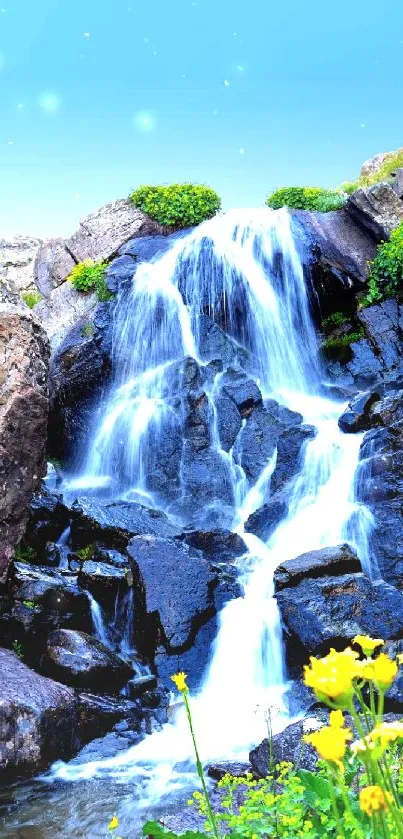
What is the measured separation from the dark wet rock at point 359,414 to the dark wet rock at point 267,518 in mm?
1902

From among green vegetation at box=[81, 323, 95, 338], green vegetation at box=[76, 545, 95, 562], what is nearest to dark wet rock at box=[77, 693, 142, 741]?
green vegetation at box=[76, 545, 95, 562]

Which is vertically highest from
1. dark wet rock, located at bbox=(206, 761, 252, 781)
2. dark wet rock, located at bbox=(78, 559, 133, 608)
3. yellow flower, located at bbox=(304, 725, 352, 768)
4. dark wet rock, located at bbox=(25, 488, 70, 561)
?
dark wet rock, located at bbox=(25, 488, 70, 561)

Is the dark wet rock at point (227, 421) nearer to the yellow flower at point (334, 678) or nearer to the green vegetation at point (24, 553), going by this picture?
the green vegetation at point (24, 553)

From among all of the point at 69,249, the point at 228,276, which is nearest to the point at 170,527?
the point at 228,276

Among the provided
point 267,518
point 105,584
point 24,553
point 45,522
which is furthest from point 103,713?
point 267,518

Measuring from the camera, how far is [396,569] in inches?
324

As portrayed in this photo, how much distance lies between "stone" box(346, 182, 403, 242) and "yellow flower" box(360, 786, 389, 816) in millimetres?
15163

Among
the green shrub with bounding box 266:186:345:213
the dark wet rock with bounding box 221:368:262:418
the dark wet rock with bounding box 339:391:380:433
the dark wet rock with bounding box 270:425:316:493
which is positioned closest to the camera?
the dark wet rock with bounding box 270:425:316:493

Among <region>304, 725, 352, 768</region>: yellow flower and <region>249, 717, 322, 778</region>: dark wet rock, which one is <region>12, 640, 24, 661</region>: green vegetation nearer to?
<region>249, 717, 322, 778</region>: dark wet rock

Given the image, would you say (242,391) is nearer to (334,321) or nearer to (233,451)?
(233,451)

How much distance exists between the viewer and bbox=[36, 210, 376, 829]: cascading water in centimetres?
685

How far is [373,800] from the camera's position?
1096 mm

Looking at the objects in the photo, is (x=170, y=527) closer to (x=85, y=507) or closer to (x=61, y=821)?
(x=85, y=507)

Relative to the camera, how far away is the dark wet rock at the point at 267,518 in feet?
31.9
